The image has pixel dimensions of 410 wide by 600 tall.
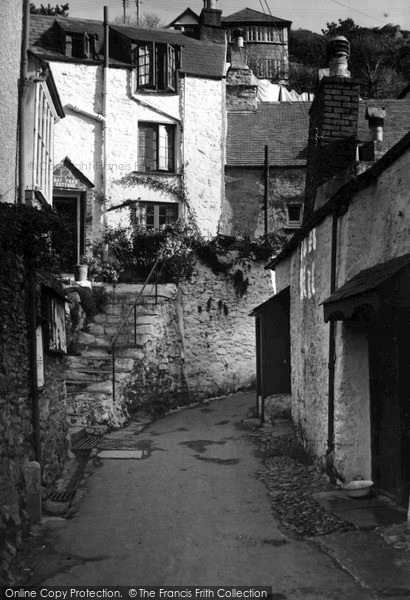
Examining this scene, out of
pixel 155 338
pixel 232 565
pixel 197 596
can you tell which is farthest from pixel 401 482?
pixel 155 338

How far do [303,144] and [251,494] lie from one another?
2021cm

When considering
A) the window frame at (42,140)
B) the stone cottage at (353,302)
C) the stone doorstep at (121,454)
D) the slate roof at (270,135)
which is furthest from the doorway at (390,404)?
the slate roof at (270,135)

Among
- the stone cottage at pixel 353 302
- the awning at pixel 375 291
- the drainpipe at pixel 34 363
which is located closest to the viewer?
the awning at pixel 375 291

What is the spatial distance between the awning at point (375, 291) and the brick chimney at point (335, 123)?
3989 mm

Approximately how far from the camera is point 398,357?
6.75 m

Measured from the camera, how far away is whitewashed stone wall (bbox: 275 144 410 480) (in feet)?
23.9

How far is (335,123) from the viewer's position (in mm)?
11492

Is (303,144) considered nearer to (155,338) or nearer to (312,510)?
(155,338)

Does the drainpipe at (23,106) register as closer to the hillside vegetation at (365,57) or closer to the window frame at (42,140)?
the window frame at (42,140)

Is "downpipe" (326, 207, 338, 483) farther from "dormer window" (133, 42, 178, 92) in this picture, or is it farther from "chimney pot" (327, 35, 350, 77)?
"dormer window" (133, 42, 178, 92)

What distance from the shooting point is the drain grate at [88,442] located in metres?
11.3

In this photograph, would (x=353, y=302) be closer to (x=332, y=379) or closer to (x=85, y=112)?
(x=332, y=379)

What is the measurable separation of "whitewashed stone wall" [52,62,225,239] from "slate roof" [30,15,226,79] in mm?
421

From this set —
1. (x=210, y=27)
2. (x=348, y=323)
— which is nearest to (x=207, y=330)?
(x=348, y=323)
